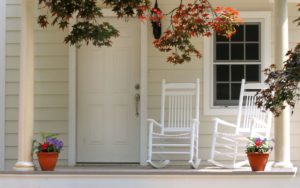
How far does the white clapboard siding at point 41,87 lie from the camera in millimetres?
7527

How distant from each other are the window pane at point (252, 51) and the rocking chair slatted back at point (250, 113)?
474 mm

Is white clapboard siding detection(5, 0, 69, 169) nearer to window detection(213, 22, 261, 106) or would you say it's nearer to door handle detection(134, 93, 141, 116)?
door handle detection(134, 93, 141, 116)

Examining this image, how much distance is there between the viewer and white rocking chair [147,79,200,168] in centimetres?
705

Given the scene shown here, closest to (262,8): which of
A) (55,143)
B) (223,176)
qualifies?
(223,176)

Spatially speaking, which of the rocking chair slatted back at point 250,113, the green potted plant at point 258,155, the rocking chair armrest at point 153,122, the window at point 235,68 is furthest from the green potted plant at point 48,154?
the window at point 235,68

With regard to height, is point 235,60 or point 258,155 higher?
point 235,60

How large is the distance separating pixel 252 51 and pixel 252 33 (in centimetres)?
23

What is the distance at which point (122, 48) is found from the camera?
24.7 ft

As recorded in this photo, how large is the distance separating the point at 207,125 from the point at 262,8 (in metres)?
1.64

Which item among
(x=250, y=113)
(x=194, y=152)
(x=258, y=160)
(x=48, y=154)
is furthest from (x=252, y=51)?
(x=48, y=154)

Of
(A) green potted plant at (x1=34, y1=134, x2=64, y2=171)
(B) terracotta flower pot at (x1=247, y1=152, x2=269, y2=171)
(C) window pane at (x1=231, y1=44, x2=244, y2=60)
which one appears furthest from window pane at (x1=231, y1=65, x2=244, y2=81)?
(A) green potted plant at (x1=34, y1=134, x2=64, y2=171)

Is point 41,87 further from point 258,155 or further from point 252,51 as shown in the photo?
point 258,155

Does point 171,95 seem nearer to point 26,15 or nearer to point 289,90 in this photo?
point 26,15

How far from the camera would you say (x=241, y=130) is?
6855 millimetres
